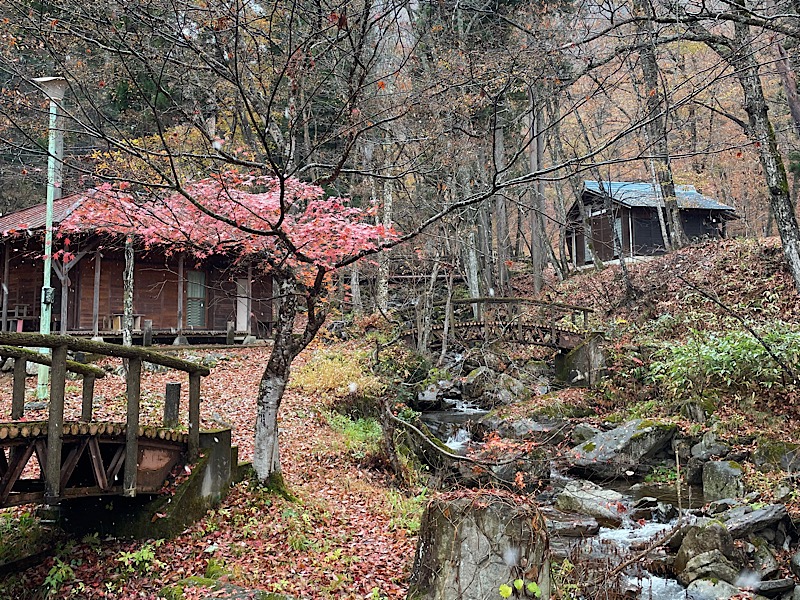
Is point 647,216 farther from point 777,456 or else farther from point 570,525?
point 570,525

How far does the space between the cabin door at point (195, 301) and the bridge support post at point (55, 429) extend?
16396mm

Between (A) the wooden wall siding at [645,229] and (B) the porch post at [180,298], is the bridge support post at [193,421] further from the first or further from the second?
(A) the wooden wall siding at [645,229]

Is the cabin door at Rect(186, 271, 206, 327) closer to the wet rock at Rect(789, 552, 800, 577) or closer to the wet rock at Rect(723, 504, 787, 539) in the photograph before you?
the wet rock at Rect(723, 504, 787, 539)

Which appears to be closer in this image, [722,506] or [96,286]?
[722,506]

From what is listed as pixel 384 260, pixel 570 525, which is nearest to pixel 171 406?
pixel 570 525

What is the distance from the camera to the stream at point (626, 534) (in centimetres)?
749

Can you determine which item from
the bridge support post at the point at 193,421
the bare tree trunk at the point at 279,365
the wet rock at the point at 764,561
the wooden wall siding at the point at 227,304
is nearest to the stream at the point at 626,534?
the wet rock at the point at 764,561

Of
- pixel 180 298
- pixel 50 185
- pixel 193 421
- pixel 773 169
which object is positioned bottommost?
pixel 193 421

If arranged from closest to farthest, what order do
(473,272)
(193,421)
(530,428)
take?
(193,421) → (530,428) → (473,272)

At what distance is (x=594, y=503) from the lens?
1041 cm

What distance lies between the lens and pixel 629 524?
9688 mm

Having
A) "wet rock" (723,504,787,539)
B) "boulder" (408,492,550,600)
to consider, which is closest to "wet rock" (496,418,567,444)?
"wet rock" (723,504,787,539)

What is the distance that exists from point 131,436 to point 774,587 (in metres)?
7.64

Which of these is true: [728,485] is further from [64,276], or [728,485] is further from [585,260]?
[585,260]
